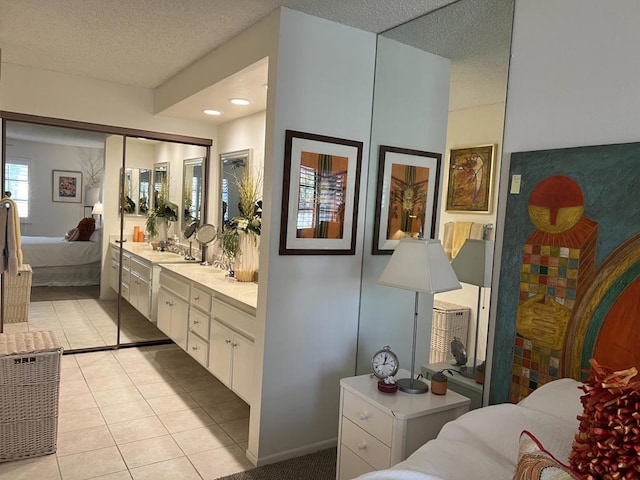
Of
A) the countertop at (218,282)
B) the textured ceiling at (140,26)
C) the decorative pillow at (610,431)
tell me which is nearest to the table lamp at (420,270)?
the decorative pillow at (610,431)

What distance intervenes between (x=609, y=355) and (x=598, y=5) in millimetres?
1204

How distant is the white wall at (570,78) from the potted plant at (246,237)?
219 cm

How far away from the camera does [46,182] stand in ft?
12.9

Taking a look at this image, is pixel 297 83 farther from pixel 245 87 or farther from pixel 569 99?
pixel 569 99

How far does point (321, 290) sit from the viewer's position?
2803 millimetres

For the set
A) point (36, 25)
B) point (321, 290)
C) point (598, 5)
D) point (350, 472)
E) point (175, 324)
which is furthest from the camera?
point (175, 324)

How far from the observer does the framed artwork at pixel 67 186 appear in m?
3.96

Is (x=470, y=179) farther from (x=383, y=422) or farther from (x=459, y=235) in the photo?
(x=383, y=422)

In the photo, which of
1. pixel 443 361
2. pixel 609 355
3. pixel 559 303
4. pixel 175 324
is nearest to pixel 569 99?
pixel 559 303

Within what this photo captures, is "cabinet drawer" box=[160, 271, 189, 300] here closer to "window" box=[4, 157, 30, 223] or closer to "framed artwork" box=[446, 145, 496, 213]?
"window" box=[4, 157, 30, 223]

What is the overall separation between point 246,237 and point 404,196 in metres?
1.50

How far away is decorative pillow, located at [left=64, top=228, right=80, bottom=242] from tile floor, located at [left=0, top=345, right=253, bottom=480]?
1017mm

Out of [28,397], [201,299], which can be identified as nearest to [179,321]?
[201,299]

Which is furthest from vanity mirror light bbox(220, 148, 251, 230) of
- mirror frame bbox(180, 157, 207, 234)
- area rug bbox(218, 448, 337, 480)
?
area rug bbox(218, 448, 337, 480)
